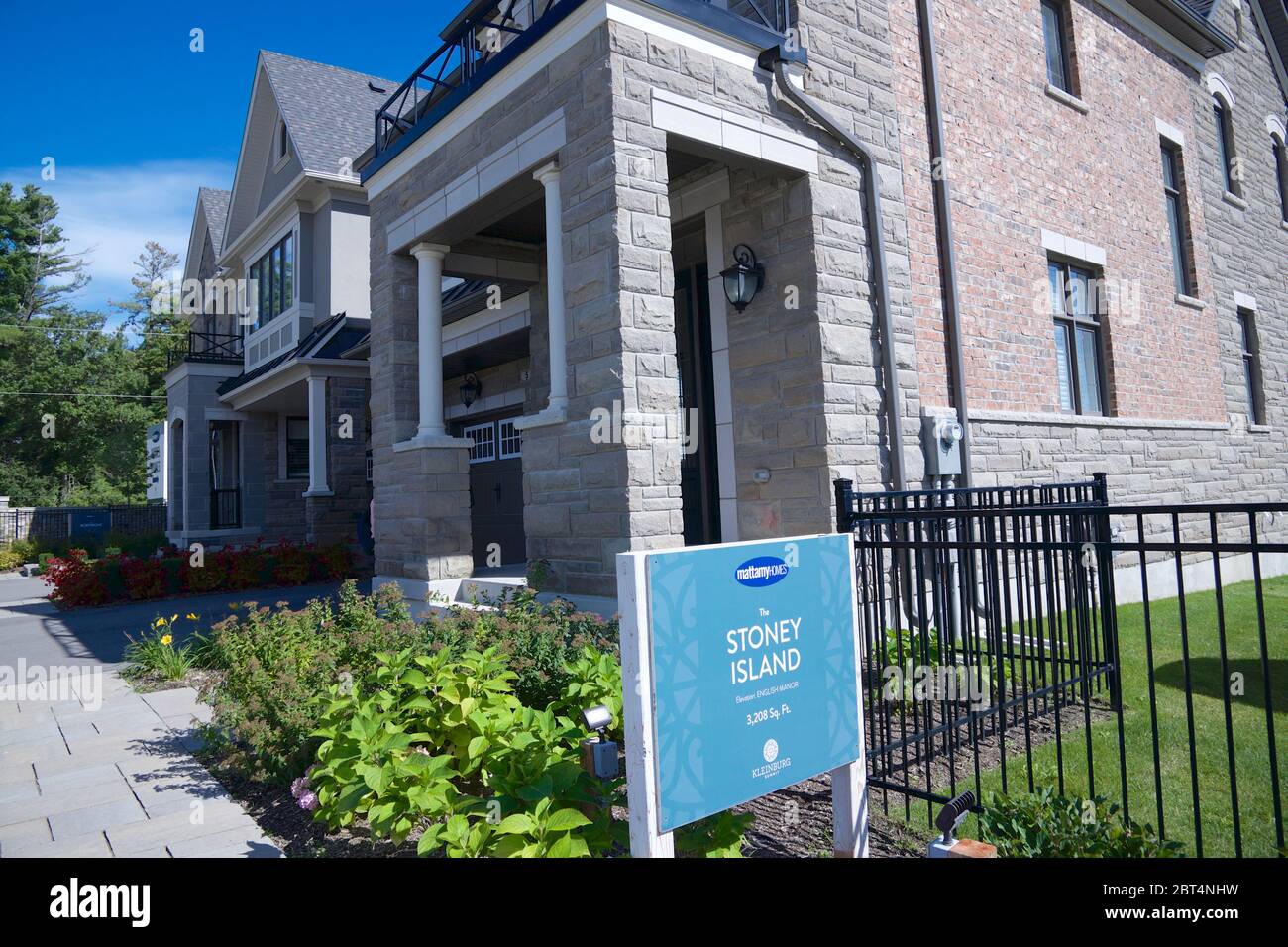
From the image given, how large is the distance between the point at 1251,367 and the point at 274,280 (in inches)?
804

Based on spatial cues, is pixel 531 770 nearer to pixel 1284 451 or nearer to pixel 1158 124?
pixel 1158 124

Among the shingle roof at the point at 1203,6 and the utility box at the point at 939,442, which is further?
the shingle roof at the point at 1203,6

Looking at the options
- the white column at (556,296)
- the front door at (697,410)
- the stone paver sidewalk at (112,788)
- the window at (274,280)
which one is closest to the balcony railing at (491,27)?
the white column at (556,296)

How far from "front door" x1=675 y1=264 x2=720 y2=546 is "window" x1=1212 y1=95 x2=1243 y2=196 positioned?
439 inches

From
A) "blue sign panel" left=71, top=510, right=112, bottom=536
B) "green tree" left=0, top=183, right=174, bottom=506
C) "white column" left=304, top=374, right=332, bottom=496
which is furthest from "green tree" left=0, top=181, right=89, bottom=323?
"white column" left=304, top=374, right=332, bottom=496

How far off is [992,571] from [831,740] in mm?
1570

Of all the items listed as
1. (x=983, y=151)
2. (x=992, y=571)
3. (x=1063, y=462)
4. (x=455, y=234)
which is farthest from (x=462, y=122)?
(x=1063, y=462)

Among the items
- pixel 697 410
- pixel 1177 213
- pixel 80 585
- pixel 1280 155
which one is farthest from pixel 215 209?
pixel 1280 155

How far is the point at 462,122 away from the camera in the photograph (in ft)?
25.2

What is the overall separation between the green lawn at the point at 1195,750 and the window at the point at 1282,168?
1263cm

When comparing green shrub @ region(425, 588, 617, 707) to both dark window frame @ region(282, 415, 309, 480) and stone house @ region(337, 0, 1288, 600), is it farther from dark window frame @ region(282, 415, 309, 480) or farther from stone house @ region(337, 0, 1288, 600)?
dark window frame @ region(282, 415, 309, 480)

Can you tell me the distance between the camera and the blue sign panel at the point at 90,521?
27.0 m

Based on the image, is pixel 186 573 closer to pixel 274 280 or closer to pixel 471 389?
pixel 471 389
